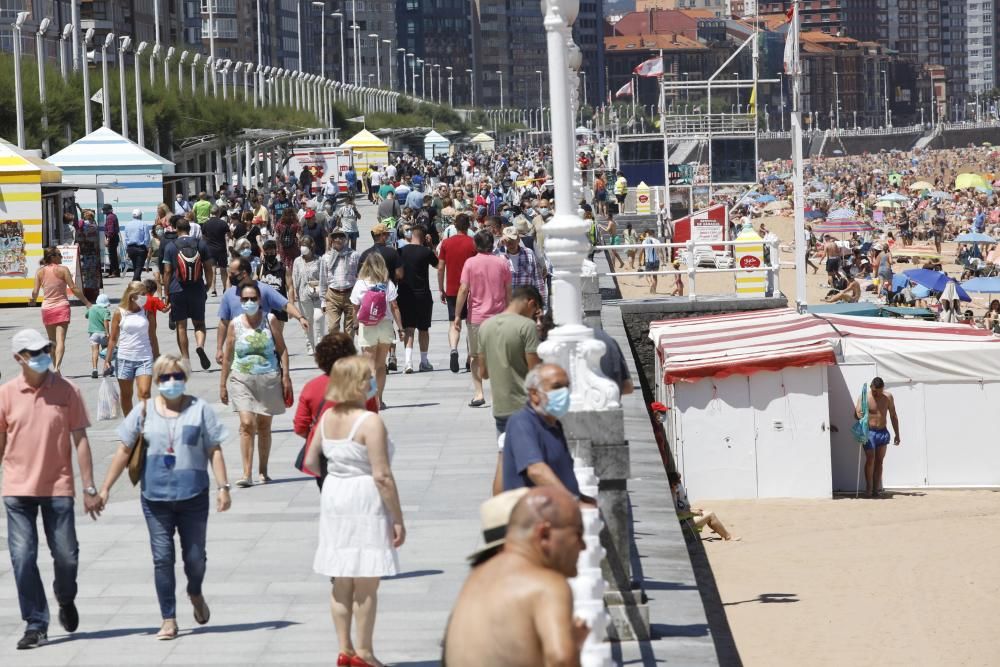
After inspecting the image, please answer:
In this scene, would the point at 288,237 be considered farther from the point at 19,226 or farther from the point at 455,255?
the point at 455,255

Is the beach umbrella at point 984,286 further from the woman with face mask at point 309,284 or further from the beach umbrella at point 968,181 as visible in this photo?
the beach umbrella at point 968,181

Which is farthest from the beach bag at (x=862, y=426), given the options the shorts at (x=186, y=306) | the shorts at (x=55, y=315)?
the shorts at (x=55, y=315)

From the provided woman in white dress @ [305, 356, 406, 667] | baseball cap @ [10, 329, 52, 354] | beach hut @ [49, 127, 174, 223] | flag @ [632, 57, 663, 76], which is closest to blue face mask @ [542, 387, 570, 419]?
woman in white dress @ [305, 356, 406, 667]

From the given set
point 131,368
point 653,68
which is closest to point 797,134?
point 131,368

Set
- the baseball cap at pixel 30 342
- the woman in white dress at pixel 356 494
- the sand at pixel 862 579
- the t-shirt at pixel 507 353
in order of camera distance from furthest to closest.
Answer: the sand at pixel 862 579 < the t-shirt at pixel 507 353 < the baseball cap at pixel 30 342 < the woman in white dress at pixel 356 494

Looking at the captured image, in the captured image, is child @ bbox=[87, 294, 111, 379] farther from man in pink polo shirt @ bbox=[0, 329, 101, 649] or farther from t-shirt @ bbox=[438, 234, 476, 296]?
man in pink polo shirt @ bbox=[0, 329, 101, 649]

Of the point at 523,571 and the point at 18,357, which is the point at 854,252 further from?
the point at 523,571

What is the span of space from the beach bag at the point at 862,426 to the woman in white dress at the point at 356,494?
12.1m

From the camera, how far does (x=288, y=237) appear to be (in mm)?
23000

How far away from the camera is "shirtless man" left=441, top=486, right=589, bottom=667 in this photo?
3.89 meters

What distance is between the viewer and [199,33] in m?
135

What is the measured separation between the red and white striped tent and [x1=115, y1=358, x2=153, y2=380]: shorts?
19.8ft

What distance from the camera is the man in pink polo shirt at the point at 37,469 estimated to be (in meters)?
7.75

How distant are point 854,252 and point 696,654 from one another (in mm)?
43870
